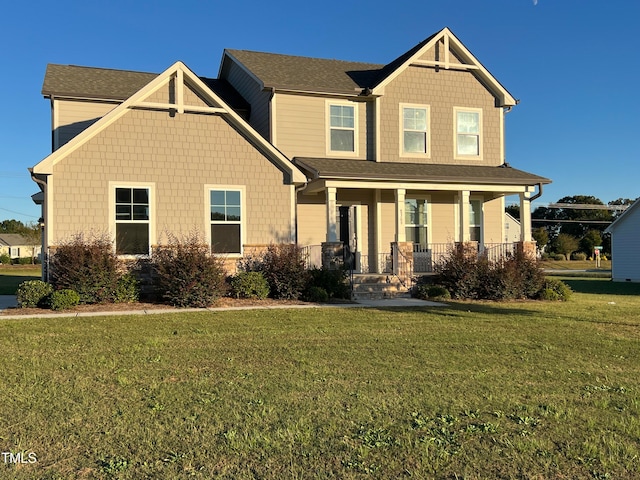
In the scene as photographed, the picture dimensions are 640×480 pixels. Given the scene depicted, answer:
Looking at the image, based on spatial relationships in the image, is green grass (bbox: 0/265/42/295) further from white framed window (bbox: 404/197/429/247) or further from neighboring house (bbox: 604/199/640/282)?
neighboring house (bbox: 604/199/640/282)

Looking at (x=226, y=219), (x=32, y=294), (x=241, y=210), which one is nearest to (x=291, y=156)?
(x=241, y=210)

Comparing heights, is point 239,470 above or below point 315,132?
below

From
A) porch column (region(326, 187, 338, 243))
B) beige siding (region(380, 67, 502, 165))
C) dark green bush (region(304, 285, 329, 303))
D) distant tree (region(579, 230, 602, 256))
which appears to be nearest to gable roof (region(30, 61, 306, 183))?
porch column (region(326, 187, 338, 243))

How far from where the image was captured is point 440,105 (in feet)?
61.0

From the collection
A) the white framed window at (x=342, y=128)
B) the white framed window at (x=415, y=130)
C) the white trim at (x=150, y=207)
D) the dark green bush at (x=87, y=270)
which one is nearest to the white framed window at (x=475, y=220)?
the white framed window at (x=415, y=130)

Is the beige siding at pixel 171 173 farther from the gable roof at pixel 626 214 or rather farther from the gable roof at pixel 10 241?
the gable roof at pixel 10 241

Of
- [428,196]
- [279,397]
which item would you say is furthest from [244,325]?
[428,196]

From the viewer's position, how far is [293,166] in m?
15.2

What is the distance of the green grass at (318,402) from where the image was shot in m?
3.91

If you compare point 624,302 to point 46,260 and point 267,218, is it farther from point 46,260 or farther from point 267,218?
point 46,260

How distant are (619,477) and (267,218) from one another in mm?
12406

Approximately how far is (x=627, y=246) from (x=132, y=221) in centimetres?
2512

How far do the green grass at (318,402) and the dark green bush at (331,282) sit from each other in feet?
15.8

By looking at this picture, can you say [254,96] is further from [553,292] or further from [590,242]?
[590,242]
